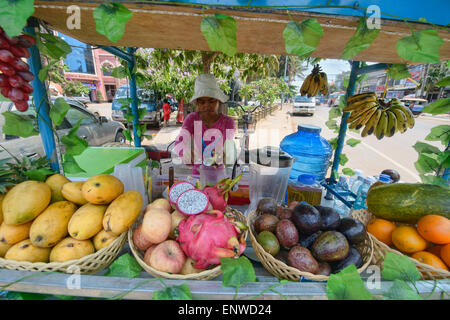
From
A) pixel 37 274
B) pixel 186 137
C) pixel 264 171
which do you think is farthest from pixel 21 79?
pixel 186 137

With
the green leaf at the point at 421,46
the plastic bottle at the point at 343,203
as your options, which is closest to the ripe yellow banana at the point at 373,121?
the plastic bottle at the point at 343,203

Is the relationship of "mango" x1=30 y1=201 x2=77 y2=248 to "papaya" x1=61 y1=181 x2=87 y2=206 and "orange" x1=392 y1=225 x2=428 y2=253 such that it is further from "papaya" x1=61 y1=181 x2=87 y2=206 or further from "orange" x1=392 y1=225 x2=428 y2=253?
"orange" x1=392 y1=225 x2=428 y2=253

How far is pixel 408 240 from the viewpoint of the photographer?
39.4 inches

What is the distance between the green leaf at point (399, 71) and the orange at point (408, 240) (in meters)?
1.74

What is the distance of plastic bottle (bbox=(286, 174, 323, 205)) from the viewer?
Answer: 5.16 ft

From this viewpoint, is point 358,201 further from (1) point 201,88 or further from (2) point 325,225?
(1) point 201,88

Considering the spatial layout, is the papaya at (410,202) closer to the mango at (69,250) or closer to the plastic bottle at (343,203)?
the plastic bottle at (343,203)

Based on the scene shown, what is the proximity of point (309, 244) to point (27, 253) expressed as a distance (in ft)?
4.19

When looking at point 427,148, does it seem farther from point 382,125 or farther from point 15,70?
point 15,70

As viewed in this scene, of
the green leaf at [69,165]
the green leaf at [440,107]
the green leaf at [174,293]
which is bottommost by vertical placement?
the green leaf at [174,293]

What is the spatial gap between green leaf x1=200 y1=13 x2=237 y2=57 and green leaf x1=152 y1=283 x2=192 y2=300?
0.91m

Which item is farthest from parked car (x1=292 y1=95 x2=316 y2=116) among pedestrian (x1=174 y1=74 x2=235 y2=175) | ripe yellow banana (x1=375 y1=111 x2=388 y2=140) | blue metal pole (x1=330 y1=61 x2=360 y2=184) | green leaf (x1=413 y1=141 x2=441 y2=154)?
green leaf (x1=413 y1=141 x2=441 y2=154)

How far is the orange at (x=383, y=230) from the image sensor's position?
3.67 feet

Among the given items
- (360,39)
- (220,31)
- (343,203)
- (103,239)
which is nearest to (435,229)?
(360,39)
